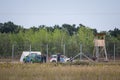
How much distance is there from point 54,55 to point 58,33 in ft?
57.7

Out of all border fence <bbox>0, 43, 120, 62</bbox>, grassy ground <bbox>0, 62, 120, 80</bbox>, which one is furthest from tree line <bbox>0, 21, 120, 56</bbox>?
grassy ground <bbox>0, 62, 120, 80</bbox>

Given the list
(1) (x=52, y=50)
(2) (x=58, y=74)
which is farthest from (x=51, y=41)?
(2) (x=58, y=74)

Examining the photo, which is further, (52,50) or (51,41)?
(51,41)

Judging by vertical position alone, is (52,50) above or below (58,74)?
above

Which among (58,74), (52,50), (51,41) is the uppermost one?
(51,41)

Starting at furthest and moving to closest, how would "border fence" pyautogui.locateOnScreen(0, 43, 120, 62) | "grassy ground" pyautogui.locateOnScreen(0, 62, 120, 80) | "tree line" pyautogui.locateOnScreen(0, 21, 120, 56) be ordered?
"tree line" pyautogui.locateOnScreen(0, 21, 120, 56), "border fence" pyautogui.locateOnScreen(0, 43, 120, 62), "grassy ground" pyautogui.locateOnScreen(0, 62, 120, 80)

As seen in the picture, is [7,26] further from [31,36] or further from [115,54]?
[115,54]

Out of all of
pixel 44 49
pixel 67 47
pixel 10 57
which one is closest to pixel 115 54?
pixel 67 47

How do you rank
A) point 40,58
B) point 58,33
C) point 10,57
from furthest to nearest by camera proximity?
point 58,33 → point 10,57 → point 40,58

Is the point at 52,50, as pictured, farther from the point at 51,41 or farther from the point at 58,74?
the point at 58,74

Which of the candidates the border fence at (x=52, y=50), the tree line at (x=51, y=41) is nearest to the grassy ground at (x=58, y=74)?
the border fence at (x=52, y=50)

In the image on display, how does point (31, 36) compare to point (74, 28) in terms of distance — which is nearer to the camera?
point (31, 36)

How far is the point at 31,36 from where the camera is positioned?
52.0m

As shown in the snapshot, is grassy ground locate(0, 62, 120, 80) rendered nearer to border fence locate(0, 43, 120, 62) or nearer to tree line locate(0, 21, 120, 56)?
border fence locate(0, 43, 120, 62)
